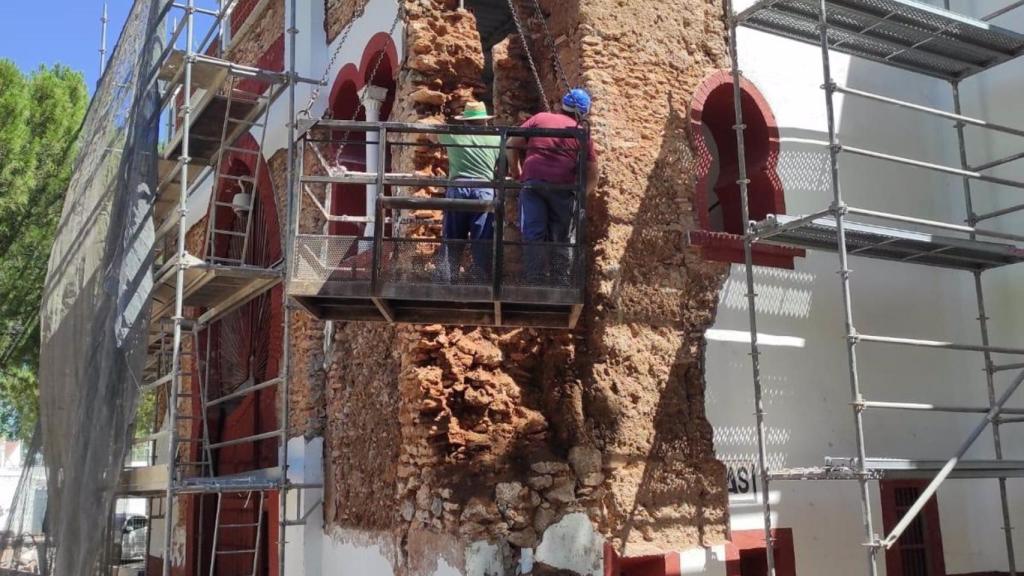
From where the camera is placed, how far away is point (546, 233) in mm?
5438

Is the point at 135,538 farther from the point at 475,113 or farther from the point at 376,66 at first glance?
the point at 475,113

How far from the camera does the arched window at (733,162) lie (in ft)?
23.1

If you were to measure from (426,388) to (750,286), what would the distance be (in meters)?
2.26

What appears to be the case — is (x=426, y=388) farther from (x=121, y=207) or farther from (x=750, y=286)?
(x=121, y=207)

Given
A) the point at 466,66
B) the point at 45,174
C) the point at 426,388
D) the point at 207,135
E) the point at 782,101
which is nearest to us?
the point at 426,388

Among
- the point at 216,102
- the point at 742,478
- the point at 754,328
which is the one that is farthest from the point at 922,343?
the point at 216,102

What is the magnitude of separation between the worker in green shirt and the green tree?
A: 1330 cm

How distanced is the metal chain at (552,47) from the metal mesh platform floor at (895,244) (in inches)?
64.9

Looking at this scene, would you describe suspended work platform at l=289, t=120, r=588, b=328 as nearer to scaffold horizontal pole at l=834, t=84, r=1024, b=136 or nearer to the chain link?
the chain link

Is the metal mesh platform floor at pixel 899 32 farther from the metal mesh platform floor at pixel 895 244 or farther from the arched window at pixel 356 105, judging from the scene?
the arched window at pixel 356 105

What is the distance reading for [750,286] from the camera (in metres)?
6.53

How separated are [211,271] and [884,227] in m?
4.88

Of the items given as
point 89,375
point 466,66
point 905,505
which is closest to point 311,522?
point 89,375

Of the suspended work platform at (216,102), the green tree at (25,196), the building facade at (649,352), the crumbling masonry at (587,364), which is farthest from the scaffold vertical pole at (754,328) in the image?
the green tree at (25,196)
